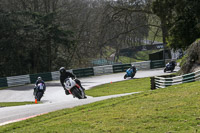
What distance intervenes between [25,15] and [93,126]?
121 feet

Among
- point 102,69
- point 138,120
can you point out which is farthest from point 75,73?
point 138,120

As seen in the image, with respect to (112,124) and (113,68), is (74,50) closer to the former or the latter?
(113,68)

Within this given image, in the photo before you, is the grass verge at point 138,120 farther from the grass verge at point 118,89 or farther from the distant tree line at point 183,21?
the distant tree line at point 183,21

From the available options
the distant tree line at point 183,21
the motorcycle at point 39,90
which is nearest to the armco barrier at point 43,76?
the distant tree line at point 183,21

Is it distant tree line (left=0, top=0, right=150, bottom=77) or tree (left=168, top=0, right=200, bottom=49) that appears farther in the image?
distant tree line (left=0, top=0, right=150, bottom=77)

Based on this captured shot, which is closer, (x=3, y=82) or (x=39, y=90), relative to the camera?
(x=39, y=90)

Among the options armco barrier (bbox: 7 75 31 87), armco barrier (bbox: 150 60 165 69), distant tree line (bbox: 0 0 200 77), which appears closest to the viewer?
armco barrier (bbox: 7 75 31 87)

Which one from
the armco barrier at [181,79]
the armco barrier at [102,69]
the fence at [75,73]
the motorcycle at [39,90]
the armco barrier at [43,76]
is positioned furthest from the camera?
the armco barrier at [102,69]

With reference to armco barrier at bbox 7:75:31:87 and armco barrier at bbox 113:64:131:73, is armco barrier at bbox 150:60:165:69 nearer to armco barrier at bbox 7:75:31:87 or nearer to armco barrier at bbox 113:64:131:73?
armco barrier at bbox 113:64:131:73

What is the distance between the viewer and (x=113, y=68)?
39094mm

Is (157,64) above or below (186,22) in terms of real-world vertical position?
below

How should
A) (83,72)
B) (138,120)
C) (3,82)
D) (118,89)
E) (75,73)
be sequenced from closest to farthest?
(138,120) < (118,89) < (3,82) < (75,73) < (83,72)

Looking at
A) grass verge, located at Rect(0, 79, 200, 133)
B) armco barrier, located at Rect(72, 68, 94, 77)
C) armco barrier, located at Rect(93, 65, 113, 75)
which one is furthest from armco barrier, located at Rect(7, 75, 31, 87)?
grass verge, located at Rect(0, 79, 200, 133)

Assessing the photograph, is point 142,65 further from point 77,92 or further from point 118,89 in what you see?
point 77,92
